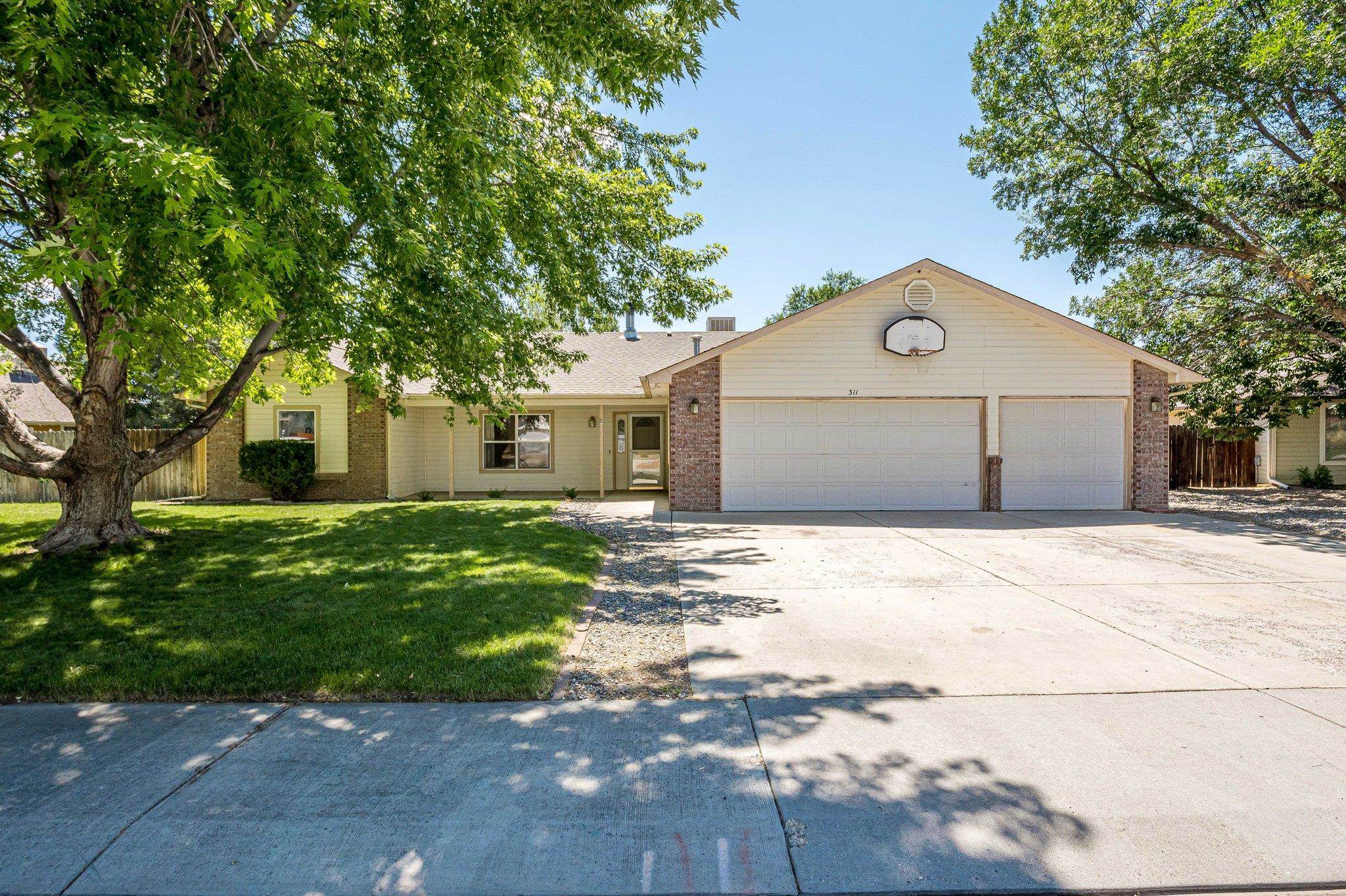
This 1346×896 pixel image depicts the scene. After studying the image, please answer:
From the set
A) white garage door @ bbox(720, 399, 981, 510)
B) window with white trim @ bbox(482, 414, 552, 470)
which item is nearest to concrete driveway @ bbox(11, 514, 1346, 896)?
white garage door @ bbox(720, 399, 981, 510)

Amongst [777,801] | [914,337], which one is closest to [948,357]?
[914,337]

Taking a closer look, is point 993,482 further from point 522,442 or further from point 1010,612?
point 522,442

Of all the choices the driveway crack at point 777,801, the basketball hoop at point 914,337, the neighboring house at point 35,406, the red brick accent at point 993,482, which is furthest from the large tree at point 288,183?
the neighboring house at point 35,406

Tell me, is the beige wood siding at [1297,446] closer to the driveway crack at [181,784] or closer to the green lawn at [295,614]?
the green lawn at [295,614]

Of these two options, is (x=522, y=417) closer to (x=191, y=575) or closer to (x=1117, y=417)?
(x=191, y=575)

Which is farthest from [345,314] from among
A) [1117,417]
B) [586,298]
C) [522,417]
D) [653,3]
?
[1117,417]

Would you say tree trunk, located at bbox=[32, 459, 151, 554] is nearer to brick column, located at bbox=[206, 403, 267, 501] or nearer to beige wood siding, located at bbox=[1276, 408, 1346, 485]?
brick column, located at bbox=[206, 403, 267, 501]

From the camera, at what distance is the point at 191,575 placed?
24.0 feet

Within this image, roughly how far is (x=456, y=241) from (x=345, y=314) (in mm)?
2625

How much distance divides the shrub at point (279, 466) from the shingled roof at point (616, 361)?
8.99ft

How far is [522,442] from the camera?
17.8 m

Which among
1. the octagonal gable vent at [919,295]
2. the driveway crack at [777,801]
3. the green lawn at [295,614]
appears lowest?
the driveway crack at [777,801]

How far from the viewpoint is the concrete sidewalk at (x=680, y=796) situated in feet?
8.31

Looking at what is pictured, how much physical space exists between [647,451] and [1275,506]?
46.3 ft
